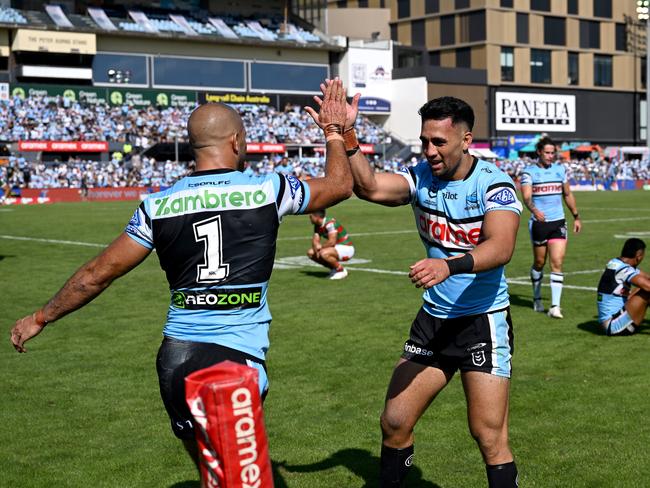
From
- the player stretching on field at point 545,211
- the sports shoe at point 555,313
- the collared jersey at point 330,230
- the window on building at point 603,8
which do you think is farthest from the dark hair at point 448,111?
the window on building at point 603,8

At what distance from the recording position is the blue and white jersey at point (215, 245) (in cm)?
422

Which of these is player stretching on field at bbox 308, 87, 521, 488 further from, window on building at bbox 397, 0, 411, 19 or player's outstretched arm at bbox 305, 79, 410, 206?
window on building at bbox 397, 0, 411, 19

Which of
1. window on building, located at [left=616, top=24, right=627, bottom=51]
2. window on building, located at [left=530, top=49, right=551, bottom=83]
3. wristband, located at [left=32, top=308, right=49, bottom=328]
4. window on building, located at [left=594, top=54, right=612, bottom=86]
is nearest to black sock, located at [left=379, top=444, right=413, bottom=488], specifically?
wristband, located at [left=32, top=308, right=49, bottom=328]

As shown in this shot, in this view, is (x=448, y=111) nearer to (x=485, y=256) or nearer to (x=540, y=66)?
(x=485, y=256)

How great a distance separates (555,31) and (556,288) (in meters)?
85.8

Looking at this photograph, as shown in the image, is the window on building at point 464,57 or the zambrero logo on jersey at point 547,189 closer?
the zambrero logo on jersey at point 547,189

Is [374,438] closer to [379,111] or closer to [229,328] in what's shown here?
[229,328]

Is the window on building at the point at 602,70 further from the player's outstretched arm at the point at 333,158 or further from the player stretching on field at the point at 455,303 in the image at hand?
the player's outstretched arm at the point at 333,158

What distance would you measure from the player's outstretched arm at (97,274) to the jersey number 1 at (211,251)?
322 millimetres

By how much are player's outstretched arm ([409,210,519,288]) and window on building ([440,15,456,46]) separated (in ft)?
292

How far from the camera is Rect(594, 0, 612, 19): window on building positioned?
95.6 m

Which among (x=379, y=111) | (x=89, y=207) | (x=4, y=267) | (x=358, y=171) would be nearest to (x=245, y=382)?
(x=358, y=171)

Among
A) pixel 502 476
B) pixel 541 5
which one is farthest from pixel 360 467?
pixel 541 5

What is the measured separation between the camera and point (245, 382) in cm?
314
